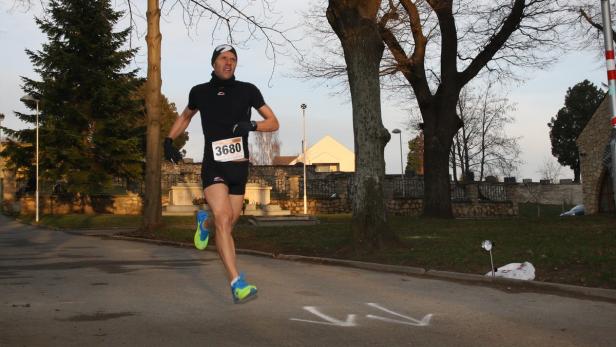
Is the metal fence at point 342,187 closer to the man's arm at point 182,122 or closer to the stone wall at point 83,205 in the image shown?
the stone wall at point 83,205

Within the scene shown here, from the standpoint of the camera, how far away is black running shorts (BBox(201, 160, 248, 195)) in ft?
17.4

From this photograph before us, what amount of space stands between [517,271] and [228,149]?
15.5 ft

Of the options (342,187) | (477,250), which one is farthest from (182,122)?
(342,187)

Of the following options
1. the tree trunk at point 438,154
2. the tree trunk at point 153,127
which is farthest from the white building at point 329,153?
the tree trunk at point 153,127

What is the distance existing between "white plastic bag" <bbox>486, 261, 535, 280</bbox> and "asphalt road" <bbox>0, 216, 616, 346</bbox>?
25.9 inches

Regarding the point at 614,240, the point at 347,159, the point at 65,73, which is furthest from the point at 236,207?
the point at 347,159

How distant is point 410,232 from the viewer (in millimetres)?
15227

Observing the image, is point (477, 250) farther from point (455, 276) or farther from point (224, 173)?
point (224, 173)

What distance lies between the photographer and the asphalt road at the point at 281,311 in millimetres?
4516

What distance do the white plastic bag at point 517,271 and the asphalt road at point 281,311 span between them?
0.66 metres

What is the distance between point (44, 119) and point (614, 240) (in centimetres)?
3072

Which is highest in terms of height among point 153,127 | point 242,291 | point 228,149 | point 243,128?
point 153,127

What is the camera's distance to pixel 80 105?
113 ft

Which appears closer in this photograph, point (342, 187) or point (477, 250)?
point (477, 250)
